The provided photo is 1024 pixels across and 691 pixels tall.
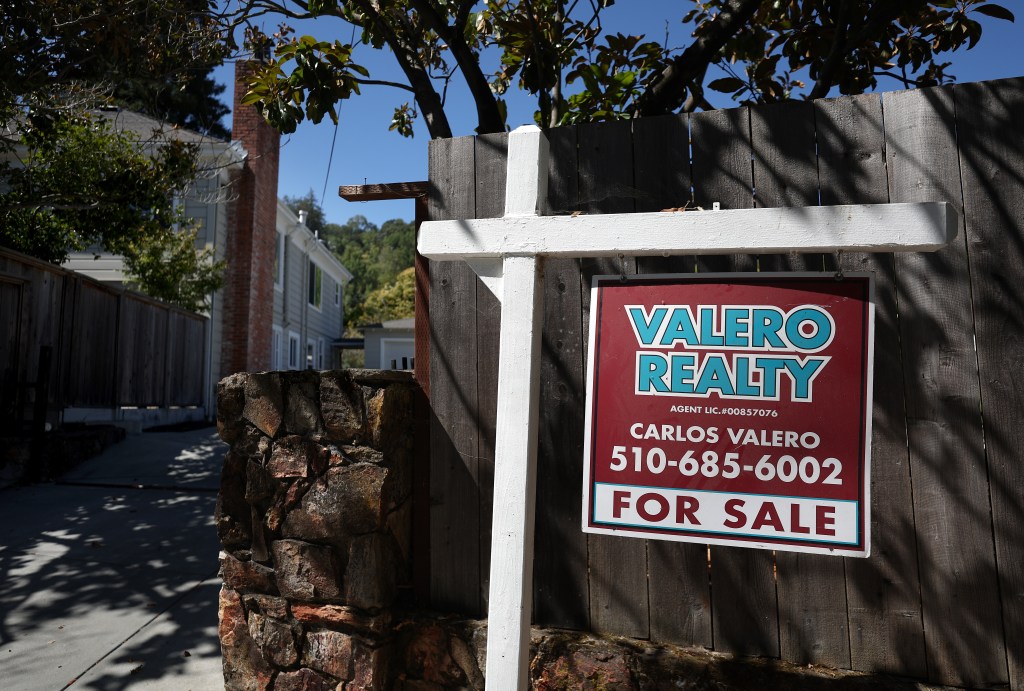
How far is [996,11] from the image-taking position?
397 centimetres

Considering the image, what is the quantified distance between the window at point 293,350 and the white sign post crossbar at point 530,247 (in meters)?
18.3

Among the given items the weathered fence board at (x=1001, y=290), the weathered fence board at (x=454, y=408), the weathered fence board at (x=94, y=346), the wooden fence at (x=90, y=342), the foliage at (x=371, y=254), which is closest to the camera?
the weathered fence board at (x=1001, y=290)

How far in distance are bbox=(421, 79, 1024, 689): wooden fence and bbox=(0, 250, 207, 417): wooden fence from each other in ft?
25.7

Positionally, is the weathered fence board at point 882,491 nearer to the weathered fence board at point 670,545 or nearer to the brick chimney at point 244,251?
the weathered fence board at point 670,545

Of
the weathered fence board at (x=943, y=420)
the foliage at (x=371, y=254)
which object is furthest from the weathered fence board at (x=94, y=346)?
the foliage at (x=371, y=254)

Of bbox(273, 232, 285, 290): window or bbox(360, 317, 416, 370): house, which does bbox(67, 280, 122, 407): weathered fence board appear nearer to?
bbox(273, 232, 285, 290): window

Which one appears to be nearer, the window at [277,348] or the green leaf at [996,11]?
the green leaf at [996,11]

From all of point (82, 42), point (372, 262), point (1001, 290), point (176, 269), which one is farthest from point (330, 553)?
point (372, 262)

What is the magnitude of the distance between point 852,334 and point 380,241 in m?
66.6

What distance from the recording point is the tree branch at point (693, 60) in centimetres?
458

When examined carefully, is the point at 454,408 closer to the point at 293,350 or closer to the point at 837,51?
the point at 837,51

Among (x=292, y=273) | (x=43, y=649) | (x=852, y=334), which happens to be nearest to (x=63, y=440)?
(x=43, y=649)

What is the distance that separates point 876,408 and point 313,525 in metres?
2.22

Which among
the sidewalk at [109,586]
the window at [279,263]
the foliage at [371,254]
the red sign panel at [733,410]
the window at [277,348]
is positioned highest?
the foliage at [371,254]
